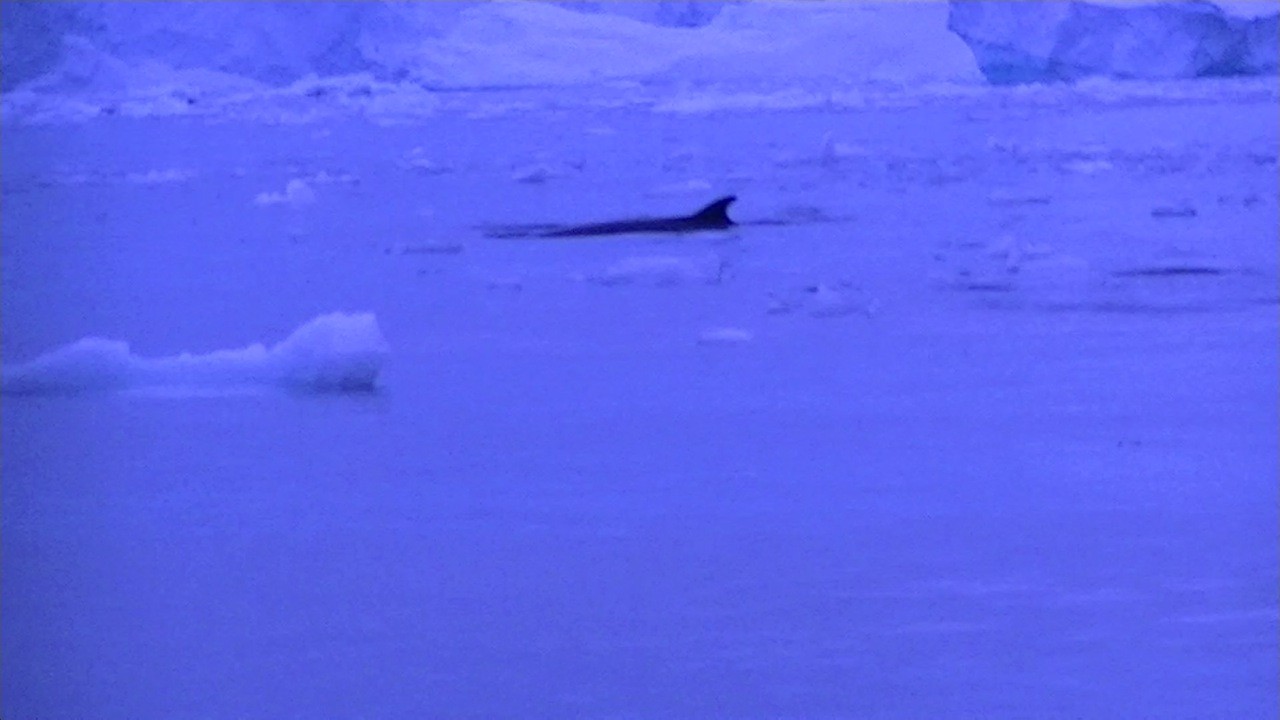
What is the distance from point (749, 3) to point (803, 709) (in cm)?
1923

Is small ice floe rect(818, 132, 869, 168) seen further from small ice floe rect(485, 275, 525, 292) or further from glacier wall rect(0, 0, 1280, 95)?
glacier wall rect(0, 0, 1280, 95)

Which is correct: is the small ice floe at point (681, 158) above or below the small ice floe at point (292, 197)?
A: above

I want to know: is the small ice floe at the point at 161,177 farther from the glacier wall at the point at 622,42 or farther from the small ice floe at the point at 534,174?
the glacier wall at the point at 622,42

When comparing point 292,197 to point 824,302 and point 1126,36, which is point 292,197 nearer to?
point 824,302

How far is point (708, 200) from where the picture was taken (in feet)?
26.3

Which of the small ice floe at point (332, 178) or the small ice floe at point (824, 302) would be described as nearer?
the small ice floe at point (824, 302)

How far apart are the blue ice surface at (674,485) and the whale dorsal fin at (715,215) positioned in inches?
10.2

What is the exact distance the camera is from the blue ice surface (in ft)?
7.40

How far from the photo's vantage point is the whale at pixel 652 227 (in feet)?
22.1

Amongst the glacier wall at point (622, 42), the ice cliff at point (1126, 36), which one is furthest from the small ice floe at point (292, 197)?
the ice cliff at point (1126, 36)

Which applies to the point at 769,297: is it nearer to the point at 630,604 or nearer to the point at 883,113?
→ the point at 630,604

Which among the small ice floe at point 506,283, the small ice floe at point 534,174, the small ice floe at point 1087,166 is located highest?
the small ice floe at point 534,174

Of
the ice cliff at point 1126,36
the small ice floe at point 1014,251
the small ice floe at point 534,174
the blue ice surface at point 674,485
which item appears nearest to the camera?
the blue ice surface at point 674,485

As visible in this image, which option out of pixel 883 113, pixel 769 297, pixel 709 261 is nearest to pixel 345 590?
pixel 769 297
